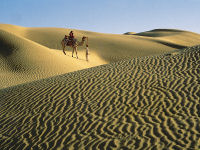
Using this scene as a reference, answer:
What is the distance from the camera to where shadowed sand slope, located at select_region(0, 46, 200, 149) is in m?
5.46

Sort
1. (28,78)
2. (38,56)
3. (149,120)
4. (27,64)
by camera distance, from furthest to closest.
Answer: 1. (38,56)
2. (27,64)
3. (28,78)
4. (149,120)

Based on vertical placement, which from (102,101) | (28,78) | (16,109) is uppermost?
(102,101)

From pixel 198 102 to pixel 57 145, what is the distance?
3.78 metres

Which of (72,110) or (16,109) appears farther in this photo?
(16,109)

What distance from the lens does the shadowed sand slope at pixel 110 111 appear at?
5.46m

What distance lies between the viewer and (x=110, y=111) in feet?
22.5

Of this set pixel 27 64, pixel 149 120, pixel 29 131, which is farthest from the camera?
pixel 27 64

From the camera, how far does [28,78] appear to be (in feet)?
63.5

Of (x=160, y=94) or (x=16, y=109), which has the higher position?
(x=160, y=94)

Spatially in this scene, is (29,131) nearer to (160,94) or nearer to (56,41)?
(160,94)

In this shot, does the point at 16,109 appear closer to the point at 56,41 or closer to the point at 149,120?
the point at 149,120

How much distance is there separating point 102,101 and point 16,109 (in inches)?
112

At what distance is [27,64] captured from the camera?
21.5 metres

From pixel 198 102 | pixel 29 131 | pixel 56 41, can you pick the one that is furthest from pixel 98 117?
pixel 56 41
